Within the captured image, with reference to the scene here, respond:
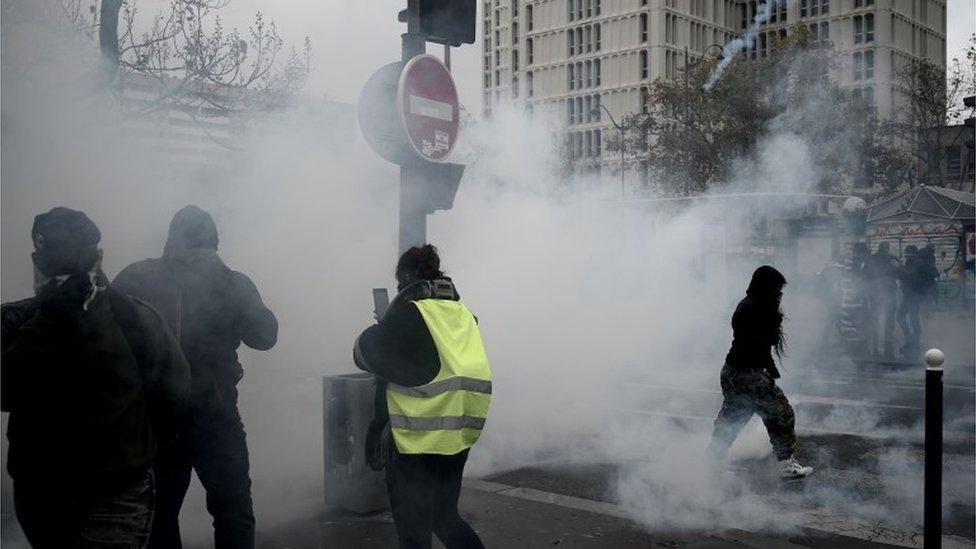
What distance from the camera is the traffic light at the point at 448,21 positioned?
4.80 metres

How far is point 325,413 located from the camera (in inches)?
202

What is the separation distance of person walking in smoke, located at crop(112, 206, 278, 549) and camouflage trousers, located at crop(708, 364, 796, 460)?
3361 millimetres

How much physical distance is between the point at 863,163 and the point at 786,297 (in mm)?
13067

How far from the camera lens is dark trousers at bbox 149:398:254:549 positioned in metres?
3.49

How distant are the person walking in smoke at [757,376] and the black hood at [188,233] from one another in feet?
11.6

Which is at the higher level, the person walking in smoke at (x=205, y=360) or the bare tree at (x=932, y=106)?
the bare tree at (x=932, y=106)

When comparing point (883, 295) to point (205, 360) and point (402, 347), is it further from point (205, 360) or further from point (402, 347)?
point (205, 360)

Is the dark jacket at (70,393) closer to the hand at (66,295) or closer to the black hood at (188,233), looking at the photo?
the hand at (66,295)

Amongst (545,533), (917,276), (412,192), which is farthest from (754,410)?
(917,276)

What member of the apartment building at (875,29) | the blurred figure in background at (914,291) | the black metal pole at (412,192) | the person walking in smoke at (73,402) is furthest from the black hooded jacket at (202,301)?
the apartment building at (875,29)

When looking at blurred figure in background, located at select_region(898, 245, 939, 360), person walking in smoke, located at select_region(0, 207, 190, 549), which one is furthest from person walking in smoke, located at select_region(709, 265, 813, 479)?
blurred figure in background, located at select_region(898, 245, 939, 360)

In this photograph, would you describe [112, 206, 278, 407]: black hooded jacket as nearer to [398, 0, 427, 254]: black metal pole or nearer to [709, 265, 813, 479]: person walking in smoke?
[398, 0, 427, 254]: black metal pole

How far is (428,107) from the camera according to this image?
494cm

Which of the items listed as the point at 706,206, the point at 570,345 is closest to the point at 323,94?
the point at 570,345
